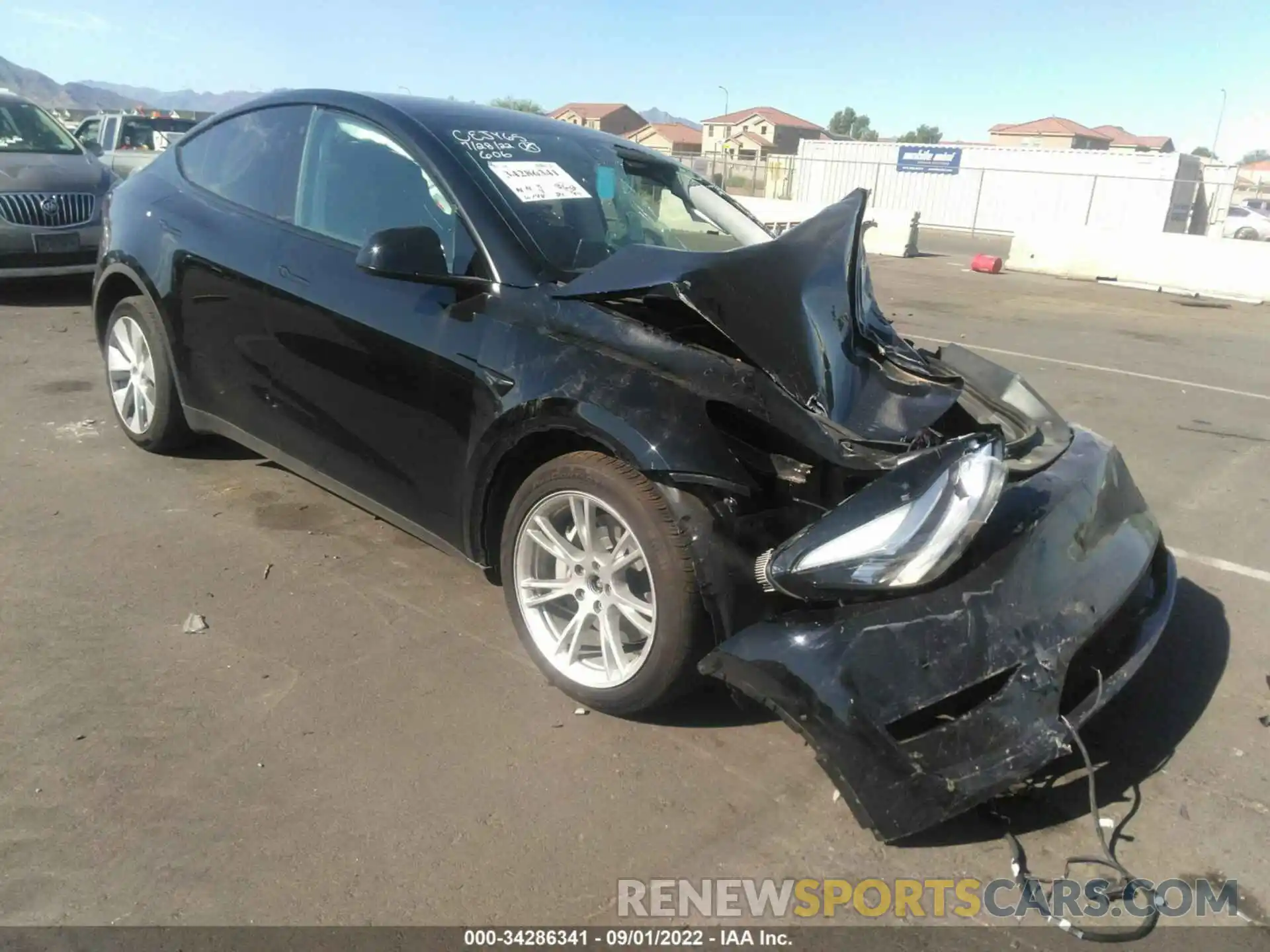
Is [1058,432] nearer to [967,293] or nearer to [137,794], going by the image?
[137,794]

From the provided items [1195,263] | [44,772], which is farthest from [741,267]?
[1195,263]

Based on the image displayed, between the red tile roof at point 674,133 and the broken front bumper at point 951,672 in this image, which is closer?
the broken front bumper at point 951,672

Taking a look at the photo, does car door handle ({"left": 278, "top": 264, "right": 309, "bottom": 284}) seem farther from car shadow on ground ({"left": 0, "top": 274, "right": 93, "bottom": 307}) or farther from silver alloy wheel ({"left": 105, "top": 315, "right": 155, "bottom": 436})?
car shadow on ground ({"left": 0, "top": 274, "right": 93, "bottom": 307})

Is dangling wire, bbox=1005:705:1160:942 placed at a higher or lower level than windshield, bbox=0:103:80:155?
lower

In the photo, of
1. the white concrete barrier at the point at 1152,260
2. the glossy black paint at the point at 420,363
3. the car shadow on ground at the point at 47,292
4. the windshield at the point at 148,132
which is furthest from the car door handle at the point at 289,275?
the white concrete barrier at the point at 1152,260

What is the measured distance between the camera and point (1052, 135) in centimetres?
8225

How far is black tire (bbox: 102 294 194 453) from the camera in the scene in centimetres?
463

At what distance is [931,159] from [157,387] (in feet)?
122

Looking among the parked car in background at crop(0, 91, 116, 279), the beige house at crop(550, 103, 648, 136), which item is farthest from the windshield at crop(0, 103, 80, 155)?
the beige house at crop(550, 103, 648, 136)

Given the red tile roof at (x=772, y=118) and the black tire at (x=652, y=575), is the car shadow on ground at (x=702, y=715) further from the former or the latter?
the red tile roof at (x=772, y=118)

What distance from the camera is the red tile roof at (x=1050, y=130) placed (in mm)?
83062

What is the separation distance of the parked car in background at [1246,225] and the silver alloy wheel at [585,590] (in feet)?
113

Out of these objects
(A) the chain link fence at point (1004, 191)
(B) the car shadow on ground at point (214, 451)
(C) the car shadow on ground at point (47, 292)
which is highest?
(A) the chain link fence at point (1004, 191)

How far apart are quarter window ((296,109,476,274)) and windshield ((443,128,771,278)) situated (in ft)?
0.61
